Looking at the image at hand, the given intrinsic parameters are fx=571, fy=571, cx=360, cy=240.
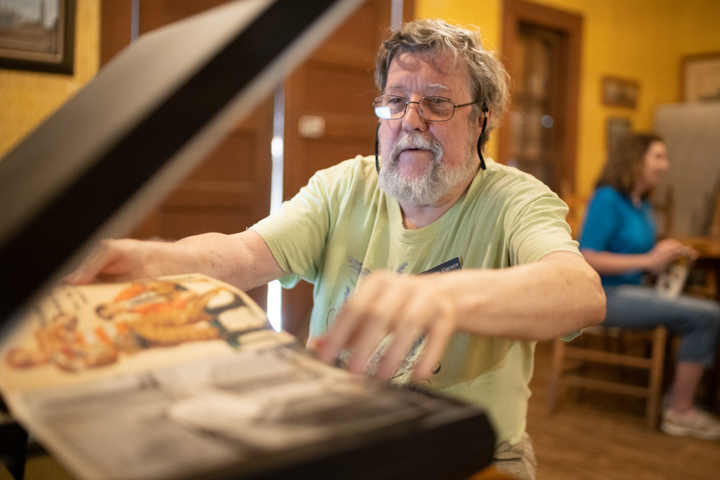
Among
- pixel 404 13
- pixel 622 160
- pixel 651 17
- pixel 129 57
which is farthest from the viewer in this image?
pixel 651 17

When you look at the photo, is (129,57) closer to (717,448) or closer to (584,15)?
(717,448)

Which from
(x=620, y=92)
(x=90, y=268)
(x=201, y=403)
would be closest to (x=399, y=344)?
(x=201, y=403)

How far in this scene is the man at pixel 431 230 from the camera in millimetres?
835

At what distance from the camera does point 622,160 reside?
2725 mm

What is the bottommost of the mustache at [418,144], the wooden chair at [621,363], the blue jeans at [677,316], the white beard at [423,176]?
the wooden chair at [621,363]

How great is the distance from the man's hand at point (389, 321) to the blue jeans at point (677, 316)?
2370 mm

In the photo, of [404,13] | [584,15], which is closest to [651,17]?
[584,15]

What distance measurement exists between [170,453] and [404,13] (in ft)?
10.6

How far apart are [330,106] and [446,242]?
2217mm

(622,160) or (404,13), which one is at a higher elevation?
(404,13)

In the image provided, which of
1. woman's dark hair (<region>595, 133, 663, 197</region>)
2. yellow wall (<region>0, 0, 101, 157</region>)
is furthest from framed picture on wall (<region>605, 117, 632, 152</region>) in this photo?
yellow wall (<region>0, 0, 101, 157</region>)

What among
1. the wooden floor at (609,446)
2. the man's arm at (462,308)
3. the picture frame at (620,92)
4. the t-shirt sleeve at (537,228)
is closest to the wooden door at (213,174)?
the wooden floor at (609,446)

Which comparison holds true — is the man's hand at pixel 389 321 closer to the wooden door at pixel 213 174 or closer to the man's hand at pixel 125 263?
the man's hand at pixel 125 263

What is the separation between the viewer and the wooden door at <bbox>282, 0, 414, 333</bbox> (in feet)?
9.61
